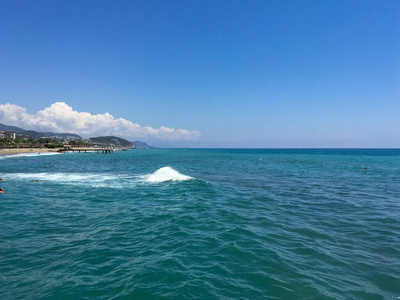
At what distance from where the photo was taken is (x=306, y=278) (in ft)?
25.2

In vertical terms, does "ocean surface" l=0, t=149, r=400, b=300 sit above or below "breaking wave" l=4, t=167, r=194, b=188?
above

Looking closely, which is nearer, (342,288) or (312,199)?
(342,288)

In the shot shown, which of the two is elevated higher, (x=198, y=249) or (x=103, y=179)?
(x=198, y=249)

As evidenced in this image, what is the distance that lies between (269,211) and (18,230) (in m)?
15.8

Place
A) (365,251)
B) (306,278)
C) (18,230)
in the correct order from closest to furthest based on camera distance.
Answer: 1. (306,278)
2. (365,251)
3. (18,230)

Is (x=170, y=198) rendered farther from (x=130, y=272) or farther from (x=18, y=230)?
(x=130, y=272)

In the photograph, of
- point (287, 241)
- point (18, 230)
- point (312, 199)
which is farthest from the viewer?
point (312, 199)

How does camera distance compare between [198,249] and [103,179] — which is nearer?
[198,249]

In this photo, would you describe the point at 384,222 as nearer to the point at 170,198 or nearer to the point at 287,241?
the point at 287,241

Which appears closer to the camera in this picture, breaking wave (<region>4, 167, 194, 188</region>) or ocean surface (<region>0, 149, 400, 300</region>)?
ocean surface (<region>0, 149, 400, 300</region>)

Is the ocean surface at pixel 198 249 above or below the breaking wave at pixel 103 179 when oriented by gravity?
above

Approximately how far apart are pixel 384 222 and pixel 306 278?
10310 millimetres

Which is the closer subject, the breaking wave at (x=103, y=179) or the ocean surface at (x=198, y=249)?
the ocean surface at (x=198, y=249)

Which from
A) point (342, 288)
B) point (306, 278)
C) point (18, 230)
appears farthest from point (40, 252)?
point (342, 288)
